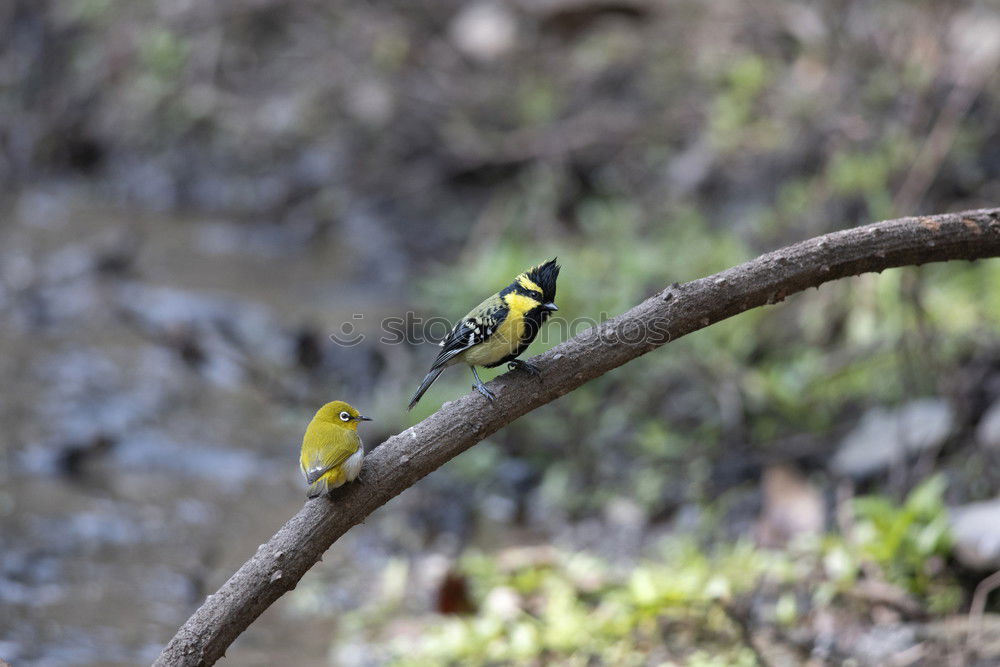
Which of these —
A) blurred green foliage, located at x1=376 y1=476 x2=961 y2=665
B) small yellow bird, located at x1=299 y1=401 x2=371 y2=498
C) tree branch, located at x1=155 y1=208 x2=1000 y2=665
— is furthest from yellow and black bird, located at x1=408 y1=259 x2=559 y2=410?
blurred green foliage, located at x1=376 y1=476 x2=961 y2=665

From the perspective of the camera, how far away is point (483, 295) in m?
7.36

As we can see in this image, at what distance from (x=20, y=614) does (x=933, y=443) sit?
15.8ft

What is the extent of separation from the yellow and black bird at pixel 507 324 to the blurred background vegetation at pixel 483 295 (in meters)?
1.84

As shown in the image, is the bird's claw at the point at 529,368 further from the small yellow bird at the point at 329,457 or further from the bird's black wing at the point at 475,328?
the small yellow bird at the point at 329,457

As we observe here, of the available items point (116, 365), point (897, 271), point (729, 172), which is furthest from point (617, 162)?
point (116, 365)

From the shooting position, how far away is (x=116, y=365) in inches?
303

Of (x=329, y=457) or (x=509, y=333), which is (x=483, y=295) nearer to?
(x=509, y=333)

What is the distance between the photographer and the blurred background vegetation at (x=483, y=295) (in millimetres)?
4754

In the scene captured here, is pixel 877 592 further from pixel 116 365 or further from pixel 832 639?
pixel 116 365

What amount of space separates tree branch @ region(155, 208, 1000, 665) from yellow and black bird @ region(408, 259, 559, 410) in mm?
154

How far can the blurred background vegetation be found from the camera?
4.75 m

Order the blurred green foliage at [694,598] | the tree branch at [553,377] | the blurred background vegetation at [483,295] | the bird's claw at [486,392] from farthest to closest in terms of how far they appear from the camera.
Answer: the blurred background vegetation at [483,295] < the blurred green foliage at [694,598] < the bird's claw at [486,392] < the tree branch at [553,377]

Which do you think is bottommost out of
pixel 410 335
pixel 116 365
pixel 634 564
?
pixel 634 564

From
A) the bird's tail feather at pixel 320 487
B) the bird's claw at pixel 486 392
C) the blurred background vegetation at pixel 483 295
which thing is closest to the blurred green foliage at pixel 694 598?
the blurred background vegetation at pixel 483 295
